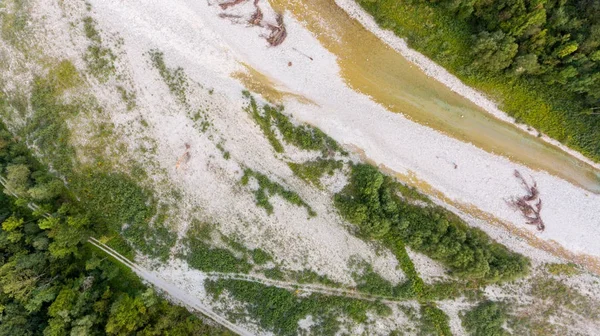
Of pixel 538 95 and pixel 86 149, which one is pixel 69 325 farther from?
pixel 538 95

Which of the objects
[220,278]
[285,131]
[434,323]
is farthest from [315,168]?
[434,323]

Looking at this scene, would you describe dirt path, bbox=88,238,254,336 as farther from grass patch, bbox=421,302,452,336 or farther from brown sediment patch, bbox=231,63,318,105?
brown sediment patch, bbox=231,63,318,105

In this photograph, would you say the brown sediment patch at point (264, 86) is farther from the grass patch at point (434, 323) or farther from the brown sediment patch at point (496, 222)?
the grass patch at point (434, 323)

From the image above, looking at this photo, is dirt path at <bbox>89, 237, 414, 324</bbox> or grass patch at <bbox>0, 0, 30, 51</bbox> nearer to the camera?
dirt path at <bbox>89, 237, 414, 324</bbox>

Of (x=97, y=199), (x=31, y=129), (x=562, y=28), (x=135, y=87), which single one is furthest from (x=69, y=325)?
→ (x=562, y=28)

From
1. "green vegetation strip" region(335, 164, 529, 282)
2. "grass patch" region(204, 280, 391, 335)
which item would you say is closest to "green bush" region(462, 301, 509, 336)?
"green vegetation strip" region(335, 164, 529, 282)

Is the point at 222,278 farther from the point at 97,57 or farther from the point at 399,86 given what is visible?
the point at 399,86
